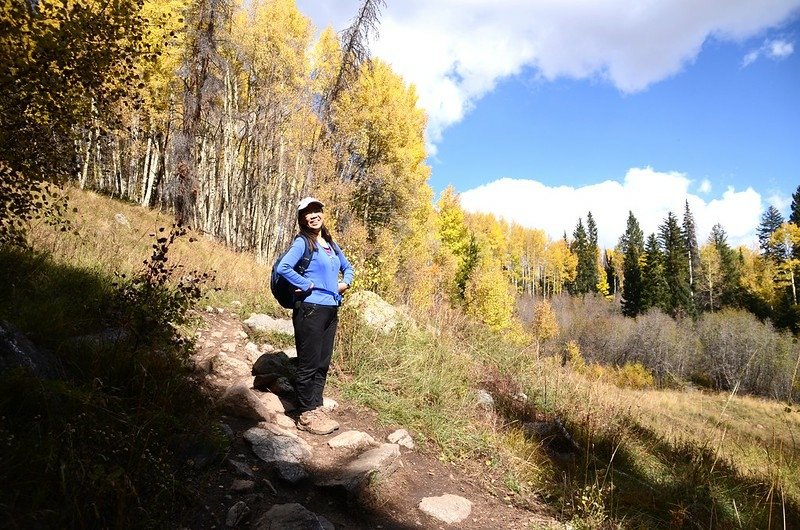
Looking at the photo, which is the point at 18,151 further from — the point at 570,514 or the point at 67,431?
A: the point at 570,514

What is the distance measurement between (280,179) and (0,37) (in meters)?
14.9

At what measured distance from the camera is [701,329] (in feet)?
137

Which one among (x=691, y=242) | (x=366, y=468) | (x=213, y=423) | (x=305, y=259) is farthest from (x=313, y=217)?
(x=691, y=242)

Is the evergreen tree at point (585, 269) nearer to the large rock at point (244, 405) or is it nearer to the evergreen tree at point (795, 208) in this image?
the evergreen tree at point (795, 208)

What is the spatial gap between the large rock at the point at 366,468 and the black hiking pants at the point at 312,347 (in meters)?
0.74

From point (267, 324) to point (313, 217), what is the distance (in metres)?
2.87

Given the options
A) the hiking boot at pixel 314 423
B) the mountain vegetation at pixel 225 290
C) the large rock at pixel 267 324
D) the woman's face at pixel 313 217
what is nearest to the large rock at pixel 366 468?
the hiking boot at pixel 314 423

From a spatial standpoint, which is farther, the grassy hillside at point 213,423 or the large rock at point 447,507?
the large rock at point 447,507

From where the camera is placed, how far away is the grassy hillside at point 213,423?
6.82 feet

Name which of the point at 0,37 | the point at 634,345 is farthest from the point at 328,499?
the point at 634,345

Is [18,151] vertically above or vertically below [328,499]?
above

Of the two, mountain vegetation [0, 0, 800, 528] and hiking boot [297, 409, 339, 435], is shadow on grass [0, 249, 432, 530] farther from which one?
hiking boot [297, 409, 339, 435]

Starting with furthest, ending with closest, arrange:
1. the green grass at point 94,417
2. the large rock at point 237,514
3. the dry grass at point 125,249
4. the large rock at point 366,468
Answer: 1. the dry grass at point 125,249
2. the large rock at point 366,468
3. the large rock at point 237,514
4. the green grass at point 94,417

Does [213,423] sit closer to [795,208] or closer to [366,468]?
[366,468]
